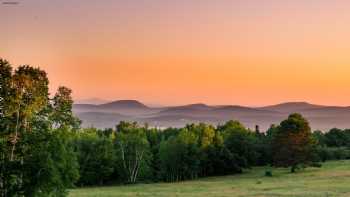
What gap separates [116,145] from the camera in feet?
313

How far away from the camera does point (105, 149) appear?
297 ft

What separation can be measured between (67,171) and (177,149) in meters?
65.5

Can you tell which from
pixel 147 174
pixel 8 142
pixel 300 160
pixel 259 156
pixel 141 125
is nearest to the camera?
pixel 8 142

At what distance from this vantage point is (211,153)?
95.4 meters

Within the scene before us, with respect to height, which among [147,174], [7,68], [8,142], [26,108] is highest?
[7,68]

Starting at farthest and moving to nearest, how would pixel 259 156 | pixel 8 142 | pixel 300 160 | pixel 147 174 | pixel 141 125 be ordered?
pixel 141 125
pixel 259 156
pixel 147 174
pixel 300 160
pixel 8 142

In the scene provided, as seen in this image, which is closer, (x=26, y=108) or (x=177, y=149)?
(x=26, y=108)

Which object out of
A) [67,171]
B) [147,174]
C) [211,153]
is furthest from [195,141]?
[67,171]

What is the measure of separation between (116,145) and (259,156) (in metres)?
28.9

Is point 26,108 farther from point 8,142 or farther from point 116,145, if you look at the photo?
point 116,145

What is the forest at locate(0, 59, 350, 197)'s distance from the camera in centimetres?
2806

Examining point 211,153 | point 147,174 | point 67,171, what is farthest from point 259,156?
point 67,171

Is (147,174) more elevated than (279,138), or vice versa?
(279,138)

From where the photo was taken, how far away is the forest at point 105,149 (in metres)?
28.1
